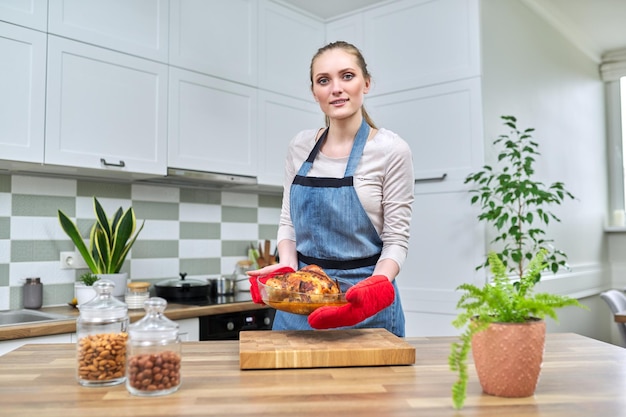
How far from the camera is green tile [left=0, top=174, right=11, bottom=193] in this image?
2.57m

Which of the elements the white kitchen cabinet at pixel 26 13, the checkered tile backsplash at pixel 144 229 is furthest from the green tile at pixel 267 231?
the white kitchen cabinet at pixel 26 13

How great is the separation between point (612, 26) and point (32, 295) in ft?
14.8

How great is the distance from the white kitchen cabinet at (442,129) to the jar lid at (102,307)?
248 centimetres

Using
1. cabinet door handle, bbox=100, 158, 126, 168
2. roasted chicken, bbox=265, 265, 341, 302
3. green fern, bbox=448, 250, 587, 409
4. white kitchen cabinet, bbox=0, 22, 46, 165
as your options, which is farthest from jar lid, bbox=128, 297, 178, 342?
cabinet door handle, bbox=100, 158, 126, 168

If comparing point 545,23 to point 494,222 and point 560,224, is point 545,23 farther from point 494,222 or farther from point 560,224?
point 494,222

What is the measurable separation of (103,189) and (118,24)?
818 millimetres

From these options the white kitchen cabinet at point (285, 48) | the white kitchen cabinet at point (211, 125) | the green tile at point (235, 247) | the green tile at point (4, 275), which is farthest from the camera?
A: the green tile at point (235, 247)

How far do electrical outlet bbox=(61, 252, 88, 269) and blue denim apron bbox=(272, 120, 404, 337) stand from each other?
148 cm

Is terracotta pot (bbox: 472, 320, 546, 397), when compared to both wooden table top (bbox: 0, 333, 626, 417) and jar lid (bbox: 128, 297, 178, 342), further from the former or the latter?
jar lid (bbox: 128, 297, 178, 342)

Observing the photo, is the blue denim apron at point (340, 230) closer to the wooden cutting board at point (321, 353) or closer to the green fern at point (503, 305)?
the wooden cutting board at point (321, 353)

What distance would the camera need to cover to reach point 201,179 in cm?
293

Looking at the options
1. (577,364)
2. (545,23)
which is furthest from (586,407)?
(545,23)

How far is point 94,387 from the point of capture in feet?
3.42

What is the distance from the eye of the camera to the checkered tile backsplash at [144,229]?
261 cm
